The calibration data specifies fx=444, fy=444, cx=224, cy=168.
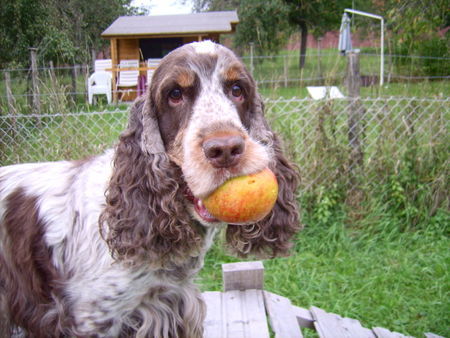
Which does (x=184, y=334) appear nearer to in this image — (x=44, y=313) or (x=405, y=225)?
(x=44, y=313)

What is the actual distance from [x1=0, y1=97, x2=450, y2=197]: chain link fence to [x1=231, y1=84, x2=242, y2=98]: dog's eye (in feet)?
7.25

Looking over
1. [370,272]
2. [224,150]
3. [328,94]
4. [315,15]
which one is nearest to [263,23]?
[315,15]

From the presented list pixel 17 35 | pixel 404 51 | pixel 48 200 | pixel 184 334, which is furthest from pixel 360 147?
pixel 404 51

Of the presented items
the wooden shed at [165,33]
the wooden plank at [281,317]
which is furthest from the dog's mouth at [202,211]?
the wooden shed at [165,33]

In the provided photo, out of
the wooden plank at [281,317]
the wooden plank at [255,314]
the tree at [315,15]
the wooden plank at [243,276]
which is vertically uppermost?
the tree at [315,15]

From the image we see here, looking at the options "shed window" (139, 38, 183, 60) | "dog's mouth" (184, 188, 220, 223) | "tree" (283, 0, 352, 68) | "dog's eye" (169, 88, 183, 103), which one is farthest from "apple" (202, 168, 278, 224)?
"tree" (283, 0, 352, 68)

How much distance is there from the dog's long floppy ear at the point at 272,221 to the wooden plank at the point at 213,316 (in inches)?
24.1

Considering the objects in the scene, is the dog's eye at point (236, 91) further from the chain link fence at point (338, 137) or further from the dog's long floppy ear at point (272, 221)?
the chain link fence at point (338, 137)

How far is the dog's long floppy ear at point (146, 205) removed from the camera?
6.47ft

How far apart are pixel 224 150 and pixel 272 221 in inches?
33.3

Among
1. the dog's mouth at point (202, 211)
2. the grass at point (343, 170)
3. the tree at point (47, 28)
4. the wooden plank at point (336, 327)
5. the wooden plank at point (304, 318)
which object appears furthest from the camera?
the tree at point (47, 28)

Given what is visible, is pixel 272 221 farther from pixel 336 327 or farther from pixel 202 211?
pixel 336 327

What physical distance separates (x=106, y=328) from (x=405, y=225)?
321 cm

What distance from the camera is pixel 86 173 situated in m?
2.28
